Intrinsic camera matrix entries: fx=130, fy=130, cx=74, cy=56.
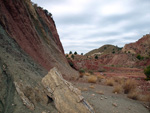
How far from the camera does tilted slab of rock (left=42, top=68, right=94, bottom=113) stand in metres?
4.02

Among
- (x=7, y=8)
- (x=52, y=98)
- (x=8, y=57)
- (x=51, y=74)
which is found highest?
(x=7, y=8)

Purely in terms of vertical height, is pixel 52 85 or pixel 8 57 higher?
pixel 8 57

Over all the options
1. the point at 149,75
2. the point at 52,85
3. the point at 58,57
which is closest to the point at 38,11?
the point at 58,57

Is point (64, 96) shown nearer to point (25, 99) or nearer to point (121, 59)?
point (25, 99)

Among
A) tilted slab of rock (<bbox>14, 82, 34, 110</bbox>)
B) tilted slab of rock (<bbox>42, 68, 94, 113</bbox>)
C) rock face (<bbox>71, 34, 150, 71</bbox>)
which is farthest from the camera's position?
rock face (<bbox>71, 34, 150, 71</bbox>)

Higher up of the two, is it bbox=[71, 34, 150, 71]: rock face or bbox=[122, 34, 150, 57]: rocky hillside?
bbox=[122, 34, 150, 57]: rocky hillside

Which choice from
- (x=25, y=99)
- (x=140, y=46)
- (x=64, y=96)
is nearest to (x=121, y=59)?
(x=140, y=46)

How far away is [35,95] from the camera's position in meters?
4.11

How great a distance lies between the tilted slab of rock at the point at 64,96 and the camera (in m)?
4.02

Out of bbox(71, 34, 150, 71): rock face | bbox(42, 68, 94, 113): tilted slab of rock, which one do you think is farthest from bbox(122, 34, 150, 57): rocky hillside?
bbox(42, 68, 94, 113): tilted slab of rock

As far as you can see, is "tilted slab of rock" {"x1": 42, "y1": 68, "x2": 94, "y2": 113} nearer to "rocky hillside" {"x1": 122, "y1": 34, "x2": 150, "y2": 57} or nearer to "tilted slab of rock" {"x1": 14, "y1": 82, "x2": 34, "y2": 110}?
"tilted slab of rock" {"x1": 14, "y1": 82, "x2": 34, "y2": 110}

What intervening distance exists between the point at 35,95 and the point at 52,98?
57 centimetres

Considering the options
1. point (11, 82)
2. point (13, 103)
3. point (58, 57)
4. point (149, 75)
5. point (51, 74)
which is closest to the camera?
point (13, 103)

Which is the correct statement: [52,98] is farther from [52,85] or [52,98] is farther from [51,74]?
[51,74]
